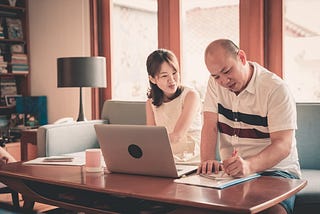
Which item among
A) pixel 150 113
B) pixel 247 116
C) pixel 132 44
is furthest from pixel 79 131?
pixel 247 116

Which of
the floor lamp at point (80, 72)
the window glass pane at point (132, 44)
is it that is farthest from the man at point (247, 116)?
the window glass pane at point (132, 44)

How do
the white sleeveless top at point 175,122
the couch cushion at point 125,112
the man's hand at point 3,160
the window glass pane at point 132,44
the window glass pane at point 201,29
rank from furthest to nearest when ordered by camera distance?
the window glass pane at point 132,44
the couch cushion at point 125,112
the window glass pane at point 201,29
the white sleeveless top at point 175,122
the man's hand at point 3,160

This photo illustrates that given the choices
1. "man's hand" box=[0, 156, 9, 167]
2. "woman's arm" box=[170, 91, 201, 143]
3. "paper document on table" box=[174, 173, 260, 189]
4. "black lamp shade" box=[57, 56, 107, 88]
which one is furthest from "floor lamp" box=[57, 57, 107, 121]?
"paper document on table" box=[174, 173, 260, 189]

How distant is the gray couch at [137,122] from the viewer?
7.74 feet

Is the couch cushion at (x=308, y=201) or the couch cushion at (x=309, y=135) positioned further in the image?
the couch cushion at (x=309, y=135)

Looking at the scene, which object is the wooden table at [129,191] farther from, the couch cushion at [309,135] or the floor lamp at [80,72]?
the floor lamp at [80,72]

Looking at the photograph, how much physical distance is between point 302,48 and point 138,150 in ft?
6.27

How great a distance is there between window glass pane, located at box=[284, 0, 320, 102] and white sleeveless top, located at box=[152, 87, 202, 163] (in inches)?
35.2

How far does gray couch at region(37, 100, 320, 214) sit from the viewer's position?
7.74ft

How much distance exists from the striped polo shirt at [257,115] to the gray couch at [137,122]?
287mm

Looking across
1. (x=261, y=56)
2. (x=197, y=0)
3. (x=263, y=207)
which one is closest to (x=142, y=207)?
(x=263, y=207)

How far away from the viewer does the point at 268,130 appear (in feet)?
7.02

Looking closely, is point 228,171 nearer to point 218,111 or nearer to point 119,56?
point 218,111

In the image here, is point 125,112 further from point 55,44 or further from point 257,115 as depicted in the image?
point 257,115
